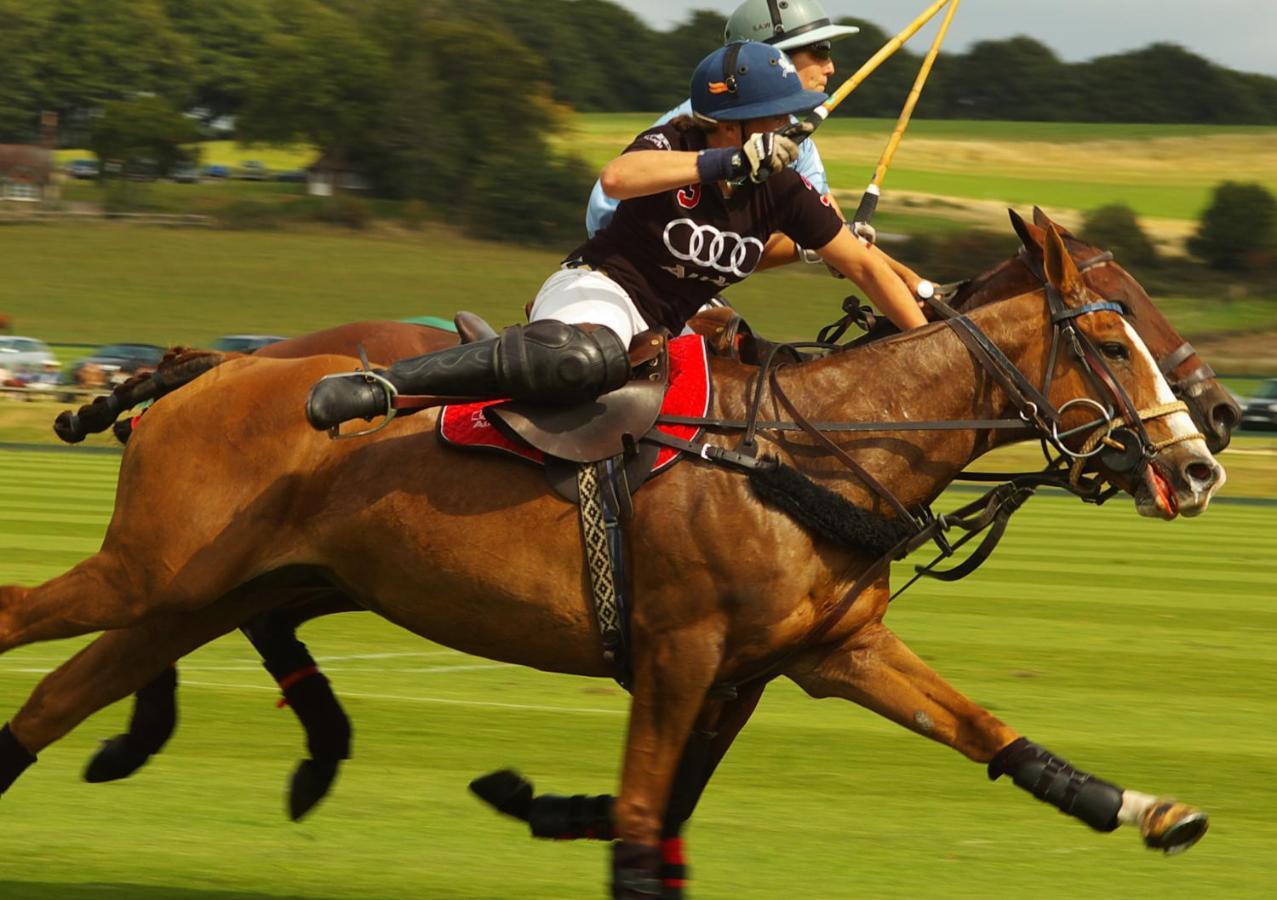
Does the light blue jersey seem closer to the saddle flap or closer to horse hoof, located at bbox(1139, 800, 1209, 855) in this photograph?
the saddle flap

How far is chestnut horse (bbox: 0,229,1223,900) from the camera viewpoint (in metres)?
4.92

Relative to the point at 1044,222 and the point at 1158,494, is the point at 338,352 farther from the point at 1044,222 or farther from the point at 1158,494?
the point at 1158,494

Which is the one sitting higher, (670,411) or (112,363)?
(670,411)

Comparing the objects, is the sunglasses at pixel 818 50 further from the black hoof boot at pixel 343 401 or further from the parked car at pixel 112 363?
the parked car at pixel 112 363

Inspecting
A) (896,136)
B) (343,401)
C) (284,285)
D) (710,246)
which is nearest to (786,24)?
(896,136)

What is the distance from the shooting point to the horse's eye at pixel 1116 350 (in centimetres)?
498

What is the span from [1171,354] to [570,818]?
2104 mm

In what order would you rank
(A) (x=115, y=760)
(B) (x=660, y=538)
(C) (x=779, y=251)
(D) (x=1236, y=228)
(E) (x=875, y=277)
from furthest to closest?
(D) (x=1236, y=228), (A) (x=115, y=760), (C) (x=779, y=251), (E) (x=875, y=277), (B) (x=660, y=538)

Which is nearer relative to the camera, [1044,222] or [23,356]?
[1044,222]

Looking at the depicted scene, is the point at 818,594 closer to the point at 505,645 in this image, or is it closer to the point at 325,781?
the point at 505,645

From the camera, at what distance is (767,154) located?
4.83 metres

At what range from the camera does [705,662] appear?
490 cm

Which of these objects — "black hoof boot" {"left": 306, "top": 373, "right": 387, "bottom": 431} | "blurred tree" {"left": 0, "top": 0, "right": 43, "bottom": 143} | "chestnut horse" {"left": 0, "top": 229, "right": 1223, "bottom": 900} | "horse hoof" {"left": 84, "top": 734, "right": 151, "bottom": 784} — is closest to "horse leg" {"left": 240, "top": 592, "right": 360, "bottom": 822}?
"horse hoof" {"left": 84, "top": 734, "right": 151, "bottom": 784}

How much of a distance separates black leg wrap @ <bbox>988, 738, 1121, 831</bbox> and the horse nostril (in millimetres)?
762
